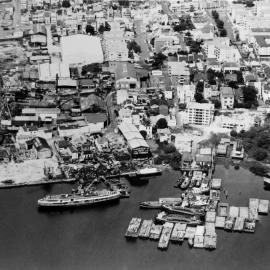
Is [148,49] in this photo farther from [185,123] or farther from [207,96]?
[185,123]

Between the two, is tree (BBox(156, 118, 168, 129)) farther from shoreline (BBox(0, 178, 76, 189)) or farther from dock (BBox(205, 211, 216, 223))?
dock (BBox(205, 211, 216, 223))

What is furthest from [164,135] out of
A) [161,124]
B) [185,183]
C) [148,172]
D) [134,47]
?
[134,47]

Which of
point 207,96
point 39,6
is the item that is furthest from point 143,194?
point 39,6

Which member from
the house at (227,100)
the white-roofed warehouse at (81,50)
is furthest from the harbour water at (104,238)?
the white-roofed warehouse at (81,50)

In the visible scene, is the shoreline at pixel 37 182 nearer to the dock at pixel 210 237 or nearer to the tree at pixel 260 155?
the dock at pixel 210 237

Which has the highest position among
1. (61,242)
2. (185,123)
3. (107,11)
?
(107,11)

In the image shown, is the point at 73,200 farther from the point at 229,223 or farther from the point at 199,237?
the point at 229,223
